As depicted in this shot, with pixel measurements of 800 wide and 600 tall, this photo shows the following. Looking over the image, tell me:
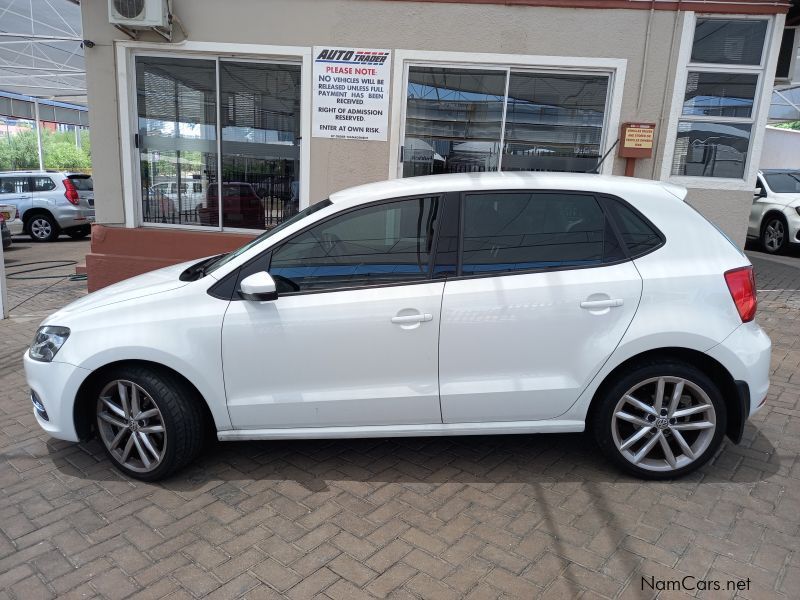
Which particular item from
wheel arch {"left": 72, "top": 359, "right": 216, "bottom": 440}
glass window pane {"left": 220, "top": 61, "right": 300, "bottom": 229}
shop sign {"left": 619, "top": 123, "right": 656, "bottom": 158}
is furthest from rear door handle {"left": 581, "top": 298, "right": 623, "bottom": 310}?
glass window pane {"left": 220, "top": 61, "right": 300, "bottom": 229}

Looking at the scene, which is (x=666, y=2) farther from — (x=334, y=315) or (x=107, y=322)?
(x=107, y=322)

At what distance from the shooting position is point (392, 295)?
3188 millimetres

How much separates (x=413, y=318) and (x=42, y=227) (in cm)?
1365

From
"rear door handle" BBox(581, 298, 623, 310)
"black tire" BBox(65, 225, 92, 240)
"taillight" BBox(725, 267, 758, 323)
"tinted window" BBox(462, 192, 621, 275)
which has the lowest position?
"black tire" BBox(65, 225, 92, 240)

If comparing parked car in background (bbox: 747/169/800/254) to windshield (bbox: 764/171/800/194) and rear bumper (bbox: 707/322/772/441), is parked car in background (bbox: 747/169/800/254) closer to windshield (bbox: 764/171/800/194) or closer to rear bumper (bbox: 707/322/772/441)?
windshield (bbox: 764/171/800/194)

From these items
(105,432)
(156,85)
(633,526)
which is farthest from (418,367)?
(156,85)

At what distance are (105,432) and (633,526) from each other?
9.68ft

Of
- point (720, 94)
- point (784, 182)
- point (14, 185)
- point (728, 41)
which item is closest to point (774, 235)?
point (784, 182)

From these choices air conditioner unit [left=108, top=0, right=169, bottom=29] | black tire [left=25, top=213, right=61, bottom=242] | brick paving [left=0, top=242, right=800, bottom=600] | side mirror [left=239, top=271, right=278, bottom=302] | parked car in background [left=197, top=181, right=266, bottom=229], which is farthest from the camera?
black tire [left=25, top=213, right=61, bottom=242]

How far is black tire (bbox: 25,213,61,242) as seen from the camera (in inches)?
539

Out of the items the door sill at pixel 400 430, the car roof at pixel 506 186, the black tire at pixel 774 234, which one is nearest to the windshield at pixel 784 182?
the black tire at pixel 774 234

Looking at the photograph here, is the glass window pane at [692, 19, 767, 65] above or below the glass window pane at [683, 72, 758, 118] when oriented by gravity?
above

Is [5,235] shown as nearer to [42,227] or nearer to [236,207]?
[42,227]

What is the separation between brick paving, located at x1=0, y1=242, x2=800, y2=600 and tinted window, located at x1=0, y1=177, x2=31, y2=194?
39.0 feet
